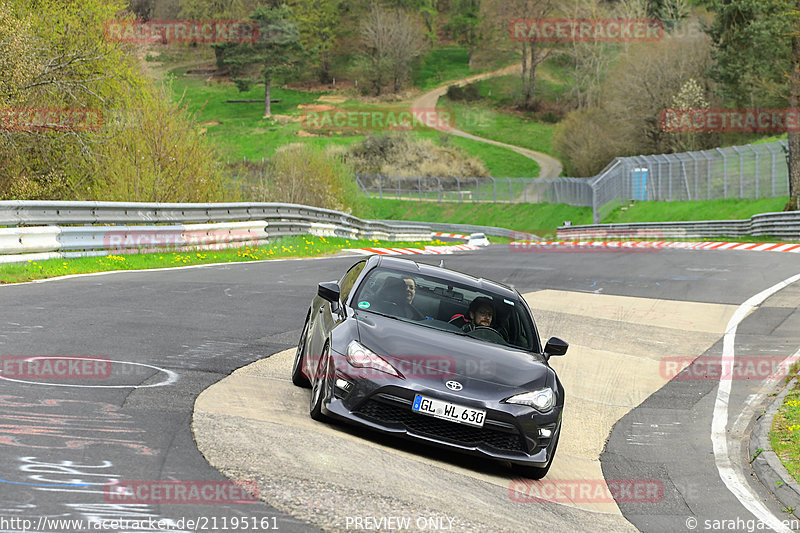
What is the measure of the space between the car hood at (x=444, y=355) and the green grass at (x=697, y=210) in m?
41.8

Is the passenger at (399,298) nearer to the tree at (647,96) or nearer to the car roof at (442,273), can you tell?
the car roof at (442,273)

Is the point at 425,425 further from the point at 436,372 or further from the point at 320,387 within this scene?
the point at 320,387

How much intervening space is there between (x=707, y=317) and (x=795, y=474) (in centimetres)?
907

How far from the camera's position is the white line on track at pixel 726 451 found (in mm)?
6945

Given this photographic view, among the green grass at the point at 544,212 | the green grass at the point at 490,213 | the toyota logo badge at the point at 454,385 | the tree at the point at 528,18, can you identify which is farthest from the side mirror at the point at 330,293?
the tree at the point at 528,18

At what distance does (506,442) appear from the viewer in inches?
284

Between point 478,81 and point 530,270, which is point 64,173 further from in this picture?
Answer: point 478,81

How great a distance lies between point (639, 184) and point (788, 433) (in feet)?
181

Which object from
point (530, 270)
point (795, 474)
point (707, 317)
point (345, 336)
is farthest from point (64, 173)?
point (795, 474)
